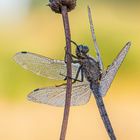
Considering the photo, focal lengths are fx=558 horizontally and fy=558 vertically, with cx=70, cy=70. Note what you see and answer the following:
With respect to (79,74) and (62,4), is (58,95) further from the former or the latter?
(62,4)

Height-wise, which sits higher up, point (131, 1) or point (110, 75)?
point (131, 1)

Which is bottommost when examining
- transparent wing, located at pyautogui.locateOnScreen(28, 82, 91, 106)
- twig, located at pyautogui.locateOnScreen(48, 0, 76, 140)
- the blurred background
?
twig, located at pyautogui.locateOnScreen(48, 0, 76, 140)

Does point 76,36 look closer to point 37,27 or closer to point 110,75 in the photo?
point 37,27

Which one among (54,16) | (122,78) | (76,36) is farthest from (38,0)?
(122,78)

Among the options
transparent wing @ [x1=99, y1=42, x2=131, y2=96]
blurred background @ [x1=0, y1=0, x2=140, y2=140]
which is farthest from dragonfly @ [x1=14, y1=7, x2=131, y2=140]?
blurred background @ [x1=0, y1=0, x2=140, y2=140]

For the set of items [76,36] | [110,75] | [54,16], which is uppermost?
[54,16]

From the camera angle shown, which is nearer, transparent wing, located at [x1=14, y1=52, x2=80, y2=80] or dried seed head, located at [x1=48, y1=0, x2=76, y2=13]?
dried seed head, located at [x1=48, y1=0, x2=76, y2=13]

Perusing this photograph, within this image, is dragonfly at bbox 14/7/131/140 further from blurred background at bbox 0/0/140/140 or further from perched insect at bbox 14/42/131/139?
blurred background at bbox 0/0/140/140

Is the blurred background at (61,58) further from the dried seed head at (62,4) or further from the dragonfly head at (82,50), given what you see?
the dried seed head at (62,4)
